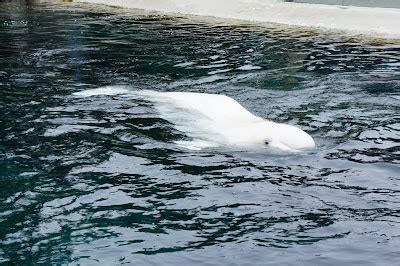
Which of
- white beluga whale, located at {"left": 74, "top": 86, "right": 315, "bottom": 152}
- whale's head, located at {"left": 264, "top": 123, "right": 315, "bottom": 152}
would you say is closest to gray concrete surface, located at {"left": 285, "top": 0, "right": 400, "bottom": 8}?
white beluga whale, located at {"left": 74, "top": 86, "right": 315, "bottom": 152}

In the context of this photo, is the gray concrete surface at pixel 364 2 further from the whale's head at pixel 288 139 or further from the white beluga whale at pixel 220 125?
the whale's head at pixel 288 139

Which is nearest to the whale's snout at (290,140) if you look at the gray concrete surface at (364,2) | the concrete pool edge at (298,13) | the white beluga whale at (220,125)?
the white beluga whale at (220,125)

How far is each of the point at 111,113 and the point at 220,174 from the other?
117 inches

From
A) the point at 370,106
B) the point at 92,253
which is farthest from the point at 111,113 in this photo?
the point at 92,253

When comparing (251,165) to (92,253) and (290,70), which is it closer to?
(92,253)

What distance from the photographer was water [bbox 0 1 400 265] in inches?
204

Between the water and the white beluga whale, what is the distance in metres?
0.20

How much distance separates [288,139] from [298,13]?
44.1 ft

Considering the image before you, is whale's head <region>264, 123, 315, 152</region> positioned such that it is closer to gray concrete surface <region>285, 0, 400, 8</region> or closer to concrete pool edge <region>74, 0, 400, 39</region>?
concrete pool edge <region>74, 0, 400, 39</region>

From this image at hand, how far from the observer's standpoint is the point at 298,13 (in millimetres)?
20375

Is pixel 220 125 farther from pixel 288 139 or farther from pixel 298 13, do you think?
pixel 298 13

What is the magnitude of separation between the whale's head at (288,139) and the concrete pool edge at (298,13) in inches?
400

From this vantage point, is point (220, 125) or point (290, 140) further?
point (220, 125)

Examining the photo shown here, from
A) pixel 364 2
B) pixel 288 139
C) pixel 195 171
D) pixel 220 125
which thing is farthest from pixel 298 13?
pixel 195 171
